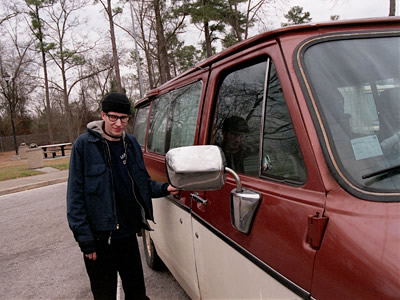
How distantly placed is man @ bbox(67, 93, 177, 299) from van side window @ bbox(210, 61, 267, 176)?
705mm

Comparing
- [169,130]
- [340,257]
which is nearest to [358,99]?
[340,257]

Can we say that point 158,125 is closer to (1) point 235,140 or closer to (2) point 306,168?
(1) point 235,140

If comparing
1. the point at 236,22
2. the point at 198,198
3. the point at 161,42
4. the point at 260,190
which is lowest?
the point at 198,198

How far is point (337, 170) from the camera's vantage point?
1150 mm

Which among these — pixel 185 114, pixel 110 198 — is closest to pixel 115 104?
pixel 185 114

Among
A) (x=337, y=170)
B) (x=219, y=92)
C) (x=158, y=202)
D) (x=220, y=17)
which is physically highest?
(x=220, y=17)

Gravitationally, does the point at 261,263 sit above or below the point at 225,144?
below

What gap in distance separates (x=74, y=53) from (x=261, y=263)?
3301 centimetres

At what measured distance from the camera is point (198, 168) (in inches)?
52.9

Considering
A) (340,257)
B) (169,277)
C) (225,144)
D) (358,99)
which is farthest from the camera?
(169,277)

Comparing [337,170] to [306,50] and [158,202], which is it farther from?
[158,202]

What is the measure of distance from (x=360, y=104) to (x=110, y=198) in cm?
170

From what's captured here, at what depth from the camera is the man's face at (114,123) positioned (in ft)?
7.43

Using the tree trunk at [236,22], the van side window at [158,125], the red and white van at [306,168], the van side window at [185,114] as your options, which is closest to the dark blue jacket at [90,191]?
the van side window at [185,114]
